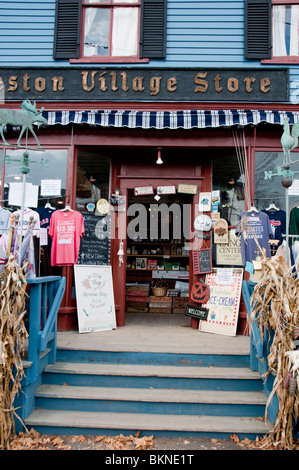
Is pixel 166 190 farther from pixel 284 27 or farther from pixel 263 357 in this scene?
pixel 284 27

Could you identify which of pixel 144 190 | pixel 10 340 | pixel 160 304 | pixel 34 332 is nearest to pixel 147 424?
pixel 34 332

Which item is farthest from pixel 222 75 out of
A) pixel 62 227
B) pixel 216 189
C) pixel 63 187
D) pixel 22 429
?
pixel 22 429

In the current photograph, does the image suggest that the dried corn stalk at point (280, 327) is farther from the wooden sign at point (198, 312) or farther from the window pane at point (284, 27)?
the window pane at point (284, 27)

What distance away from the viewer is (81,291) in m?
5.58

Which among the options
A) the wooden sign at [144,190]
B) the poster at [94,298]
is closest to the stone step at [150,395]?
the poster at [94,298]

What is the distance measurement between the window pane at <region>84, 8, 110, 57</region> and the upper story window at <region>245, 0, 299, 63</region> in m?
2.64

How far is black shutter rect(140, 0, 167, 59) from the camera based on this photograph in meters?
6.38

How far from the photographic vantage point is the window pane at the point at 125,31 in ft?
21.3

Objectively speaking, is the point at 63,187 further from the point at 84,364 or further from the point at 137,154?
the point at 84,364

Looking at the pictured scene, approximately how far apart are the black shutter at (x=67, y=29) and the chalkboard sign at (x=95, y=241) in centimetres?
309

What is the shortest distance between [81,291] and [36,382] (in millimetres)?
1850

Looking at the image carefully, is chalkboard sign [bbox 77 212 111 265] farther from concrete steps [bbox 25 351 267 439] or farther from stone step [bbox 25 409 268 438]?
stone step [bbox 25 409 268 438]

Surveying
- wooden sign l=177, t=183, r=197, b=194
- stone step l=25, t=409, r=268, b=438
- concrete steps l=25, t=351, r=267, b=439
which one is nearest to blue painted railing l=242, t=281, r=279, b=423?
concrete steps l=25, t=351, r=267, b=439

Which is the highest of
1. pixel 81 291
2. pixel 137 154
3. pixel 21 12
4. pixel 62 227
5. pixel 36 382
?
pixel 21 12
